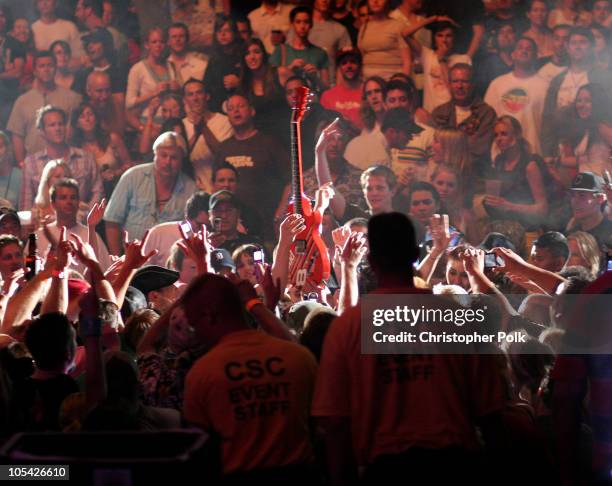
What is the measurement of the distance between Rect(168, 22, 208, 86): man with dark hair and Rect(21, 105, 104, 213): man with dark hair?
1.41 m

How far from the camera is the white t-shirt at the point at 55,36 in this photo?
1139 cm

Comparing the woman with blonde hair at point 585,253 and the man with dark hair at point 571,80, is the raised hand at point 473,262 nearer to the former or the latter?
the woman with blonde hair at point 585,253

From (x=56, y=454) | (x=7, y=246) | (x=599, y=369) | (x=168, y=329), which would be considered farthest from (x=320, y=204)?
(x=56, y=454)

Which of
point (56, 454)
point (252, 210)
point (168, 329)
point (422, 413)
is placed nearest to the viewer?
point (56, 454)

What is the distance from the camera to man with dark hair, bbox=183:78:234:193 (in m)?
11.2

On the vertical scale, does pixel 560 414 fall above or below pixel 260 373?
below

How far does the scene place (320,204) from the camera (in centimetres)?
755

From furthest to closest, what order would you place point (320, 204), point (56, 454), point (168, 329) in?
1. point (320, 204)
2. point (168, 329)
3. point (56, 454)

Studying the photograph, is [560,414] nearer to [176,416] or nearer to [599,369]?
[599,369]

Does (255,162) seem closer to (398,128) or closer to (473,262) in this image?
(398,128)

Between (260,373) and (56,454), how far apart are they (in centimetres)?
59

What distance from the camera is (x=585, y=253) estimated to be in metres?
10.1

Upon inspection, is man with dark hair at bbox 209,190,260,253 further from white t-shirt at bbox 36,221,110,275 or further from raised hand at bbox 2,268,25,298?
raised hand at bbox 2,268,25,298

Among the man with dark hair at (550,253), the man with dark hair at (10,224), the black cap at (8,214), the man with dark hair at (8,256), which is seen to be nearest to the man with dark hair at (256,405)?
the man with dark hair at (8,256)
